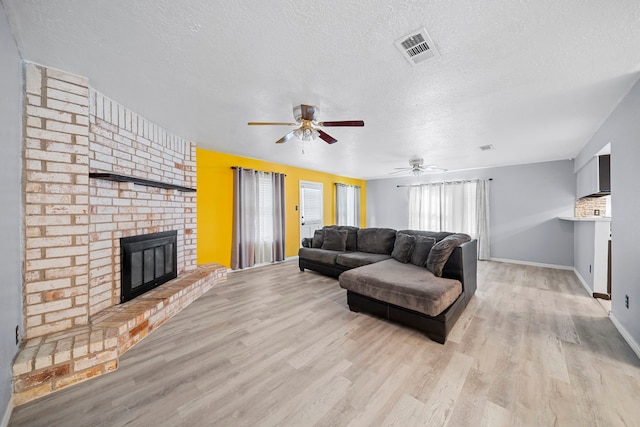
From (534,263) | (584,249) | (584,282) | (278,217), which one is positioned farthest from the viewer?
(278,217)

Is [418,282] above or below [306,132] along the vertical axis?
below

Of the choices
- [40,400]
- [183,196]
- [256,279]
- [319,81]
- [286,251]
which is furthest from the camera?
[286,251]

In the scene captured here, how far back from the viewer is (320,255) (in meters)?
4.28

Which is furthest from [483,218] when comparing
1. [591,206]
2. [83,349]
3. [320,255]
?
[83,349]

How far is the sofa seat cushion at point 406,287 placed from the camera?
2146 millimetres

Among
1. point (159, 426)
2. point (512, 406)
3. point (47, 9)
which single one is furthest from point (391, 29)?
point (159, 426)

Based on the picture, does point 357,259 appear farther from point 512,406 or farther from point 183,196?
point 183,196

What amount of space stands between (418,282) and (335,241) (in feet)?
7.37

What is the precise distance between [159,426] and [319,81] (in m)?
2.62

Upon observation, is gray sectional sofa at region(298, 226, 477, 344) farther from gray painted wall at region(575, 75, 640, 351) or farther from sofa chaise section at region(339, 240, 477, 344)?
gray painted wall at region(575, 75, 640, 351)

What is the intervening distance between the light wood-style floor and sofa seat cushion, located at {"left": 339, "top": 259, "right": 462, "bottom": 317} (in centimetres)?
32

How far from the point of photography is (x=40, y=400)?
149 centimetres

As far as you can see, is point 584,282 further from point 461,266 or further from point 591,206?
point 461,266

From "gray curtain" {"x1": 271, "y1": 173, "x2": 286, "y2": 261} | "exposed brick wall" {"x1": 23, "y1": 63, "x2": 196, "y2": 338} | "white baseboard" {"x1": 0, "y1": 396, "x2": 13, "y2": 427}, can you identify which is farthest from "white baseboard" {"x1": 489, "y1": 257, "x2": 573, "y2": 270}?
"white baseboard" {"x1": 0, "y1": 396, "x2": 13, "y2": 427}
